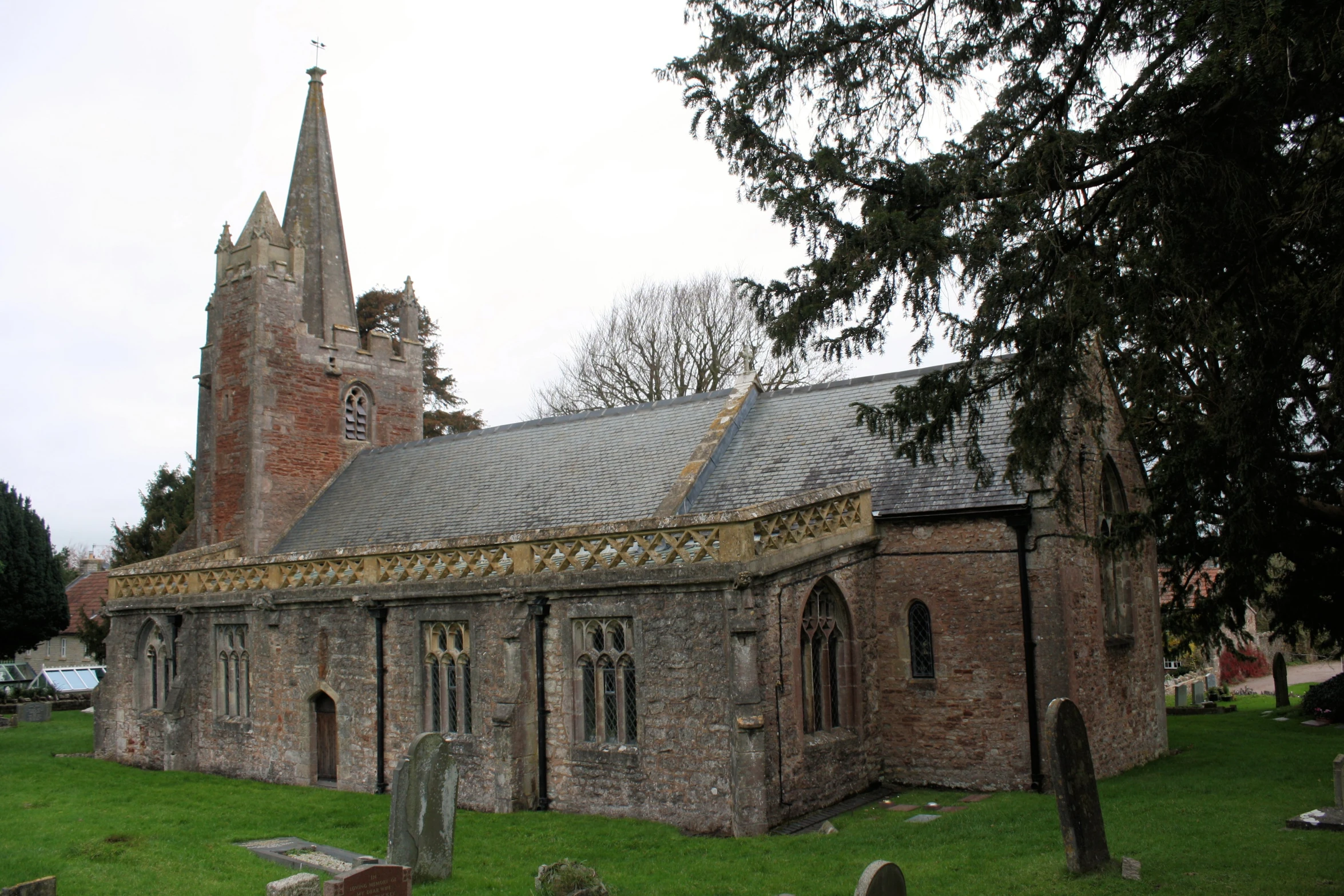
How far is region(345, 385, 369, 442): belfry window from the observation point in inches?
1125

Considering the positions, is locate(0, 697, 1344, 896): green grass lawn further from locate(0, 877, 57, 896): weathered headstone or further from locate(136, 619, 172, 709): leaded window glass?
locate(136, 619, 172, 709): leaded window glass

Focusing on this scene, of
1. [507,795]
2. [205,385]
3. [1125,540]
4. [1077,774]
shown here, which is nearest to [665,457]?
[507,795]

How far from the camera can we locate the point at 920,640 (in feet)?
53.9

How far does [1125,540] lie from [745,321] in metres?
23.7

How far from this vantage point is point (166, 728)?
845 inches

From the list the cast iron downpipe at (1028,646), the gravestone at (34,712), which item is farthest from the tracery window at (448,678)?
the gravestone at (34,712)

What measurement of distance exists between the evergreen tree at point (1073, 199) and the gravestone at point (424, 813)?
20.8 feet

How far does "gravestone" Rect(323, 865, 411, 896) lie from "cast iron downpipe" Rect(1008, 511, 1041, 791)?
9711 mm

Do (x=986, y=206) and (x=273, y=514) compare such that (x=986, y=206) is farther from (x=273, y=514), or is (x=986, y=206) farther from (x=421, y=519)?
(x=273, y=514)

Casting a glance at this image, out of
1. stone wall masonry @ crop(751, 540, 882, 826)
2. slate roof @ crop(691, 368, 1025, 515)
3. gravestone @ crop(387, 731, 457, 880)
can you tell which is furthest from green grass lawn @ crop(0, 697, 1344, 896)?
slate roof @ crop(691, 368, 1025, 515)

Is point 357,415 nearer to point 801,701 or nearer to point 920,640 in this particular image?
point 920,640

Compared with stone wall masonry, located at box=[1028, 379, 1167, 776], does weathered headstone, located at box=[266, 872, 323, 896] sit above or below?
below

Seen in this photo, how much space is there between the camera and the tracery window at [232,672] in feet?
68.3

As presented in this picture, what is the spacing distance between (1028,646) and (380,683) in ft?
35.3
